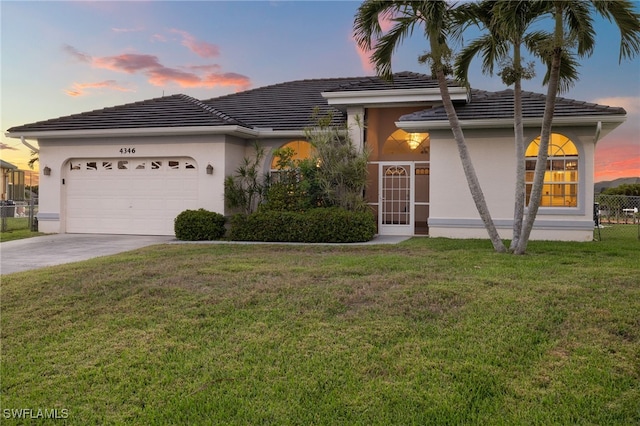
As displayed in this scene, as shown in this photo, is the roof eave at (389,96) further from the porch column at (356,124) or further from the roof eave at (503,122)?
the roof eave at (503,122)

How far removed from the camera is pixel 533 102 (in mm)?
14023

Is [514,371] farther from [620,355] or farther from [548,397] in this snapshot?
[620,355]

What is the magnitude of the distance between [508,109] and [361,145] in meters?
4.31

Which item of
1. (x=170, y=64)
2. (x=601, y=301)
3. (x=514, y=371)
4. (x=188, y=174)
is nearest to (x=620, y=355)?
(x=514, y=371)

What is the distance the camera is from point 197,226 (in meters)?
14.5

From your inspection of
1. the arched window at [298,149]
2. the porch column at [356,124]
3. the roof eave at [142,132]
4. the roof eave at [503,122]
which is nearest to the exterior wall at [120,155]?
the roof eave at [142,132]

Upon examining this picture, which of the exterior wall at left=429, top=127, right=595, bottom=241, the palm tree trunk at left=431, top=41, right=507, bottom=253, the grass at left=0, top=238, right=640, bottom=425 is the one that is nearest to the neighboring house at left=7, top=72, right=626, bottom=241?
the exterior wall at left=429, top=127, right=595, bottom=241

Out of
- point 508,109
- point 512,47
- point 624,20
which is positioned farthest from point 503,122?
point 624,20

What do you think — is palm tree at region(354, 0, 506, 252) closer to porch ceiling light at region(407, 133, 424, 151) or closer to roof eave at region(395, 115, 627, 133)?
roof eave at region(395, 115, 627, 133)

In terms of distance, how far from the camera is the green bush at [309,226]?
13375 millimetres

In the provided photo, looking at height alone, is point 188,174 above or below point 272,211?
above

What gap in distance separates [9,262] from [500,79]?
443 inches

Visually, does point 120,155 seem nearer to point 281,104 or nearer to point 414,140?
point 281,104

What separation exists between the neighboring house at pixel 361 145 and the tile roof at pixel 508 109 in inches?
2.0
